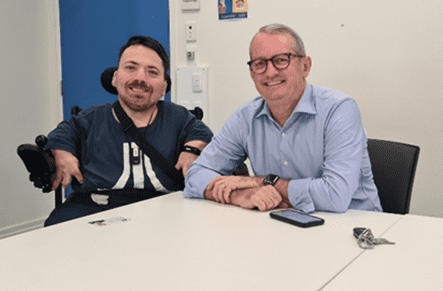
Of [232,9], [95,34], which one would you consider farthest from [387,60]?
[95,34]

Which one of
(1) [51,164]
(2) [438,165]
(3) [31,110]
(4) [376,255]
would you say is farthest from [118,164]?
(3) [31,110]

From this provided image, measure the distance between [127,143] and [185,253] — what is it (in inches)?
44.6

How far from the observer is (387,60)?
2.57m

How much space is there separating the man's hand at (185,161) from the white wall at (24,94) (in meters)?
2.10

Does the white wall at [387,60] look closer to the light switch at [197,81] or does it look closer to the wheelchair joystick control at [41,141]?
the light switch at [197,81]

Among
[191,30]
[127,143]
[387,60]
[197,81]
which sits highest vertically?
[191,30]

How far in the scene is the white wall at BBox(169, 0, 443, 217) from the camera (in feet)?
8.10

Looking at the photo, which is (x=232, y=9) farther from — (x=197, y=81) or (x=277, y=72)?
(x=277, y=72)

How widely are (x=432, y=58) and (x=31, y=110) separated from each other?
10.0 feet

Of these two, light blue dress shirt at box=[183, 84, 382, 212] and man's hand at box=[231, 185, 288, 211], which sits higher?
light blue dress shirt at box=[183, 84, 382, 212]

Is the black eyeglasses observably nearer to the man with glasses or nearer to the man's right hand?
the man with glasses

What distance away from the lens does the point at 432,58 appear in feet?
8.05

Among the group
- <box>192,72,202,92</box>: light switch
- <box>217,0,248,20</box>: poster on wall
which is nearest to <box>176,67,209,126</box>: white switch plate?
<box>192,72,202,92</box>: light switch

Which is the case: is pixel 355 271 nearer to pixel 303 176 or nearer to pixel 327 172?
pixel 327 172
